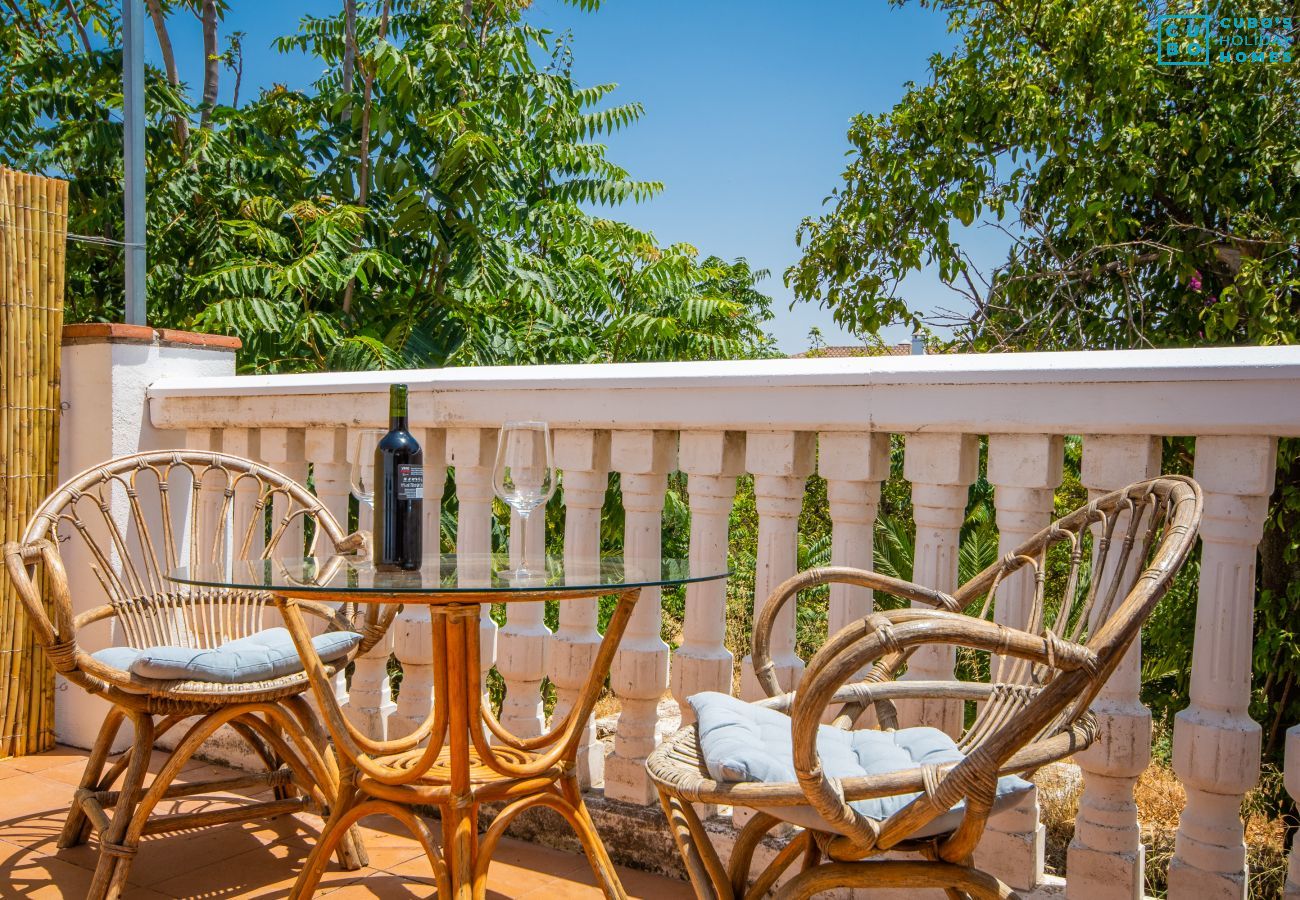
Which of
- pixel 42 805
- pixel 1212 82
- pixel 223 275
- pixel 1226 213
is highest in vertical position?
pixel 1212 82

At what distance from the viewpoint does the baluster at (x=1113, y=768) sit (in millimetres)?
1886

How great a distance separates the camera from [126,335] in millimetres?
3273

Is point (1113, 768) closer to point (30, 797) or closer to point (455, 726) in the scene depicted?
point (455, 726)

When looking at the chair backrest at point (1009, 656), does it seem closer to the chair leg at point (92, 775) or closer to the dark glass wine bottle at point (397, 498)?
the dark glass wine bottle at point (397, 498)

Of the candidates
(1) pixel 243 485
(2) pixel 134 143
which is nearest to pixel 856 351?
(2) pixel 134 143

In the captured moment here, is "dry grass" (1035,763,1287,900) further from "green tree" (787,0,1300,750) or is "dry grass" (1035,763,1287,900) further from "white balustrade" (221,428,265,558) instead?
"white balustrade" (221,428,265,558)

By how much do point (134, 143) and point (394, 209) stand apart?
9.07 feet

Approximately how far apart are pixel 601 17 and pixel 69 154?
12538 mm

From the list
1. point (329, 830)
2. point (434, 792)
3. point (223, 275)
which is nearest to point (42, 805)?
point (329, 830)

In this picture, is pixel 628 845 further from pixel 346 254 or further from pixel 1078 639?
pixel 346 254

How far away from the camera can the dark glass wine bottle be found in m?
2.04

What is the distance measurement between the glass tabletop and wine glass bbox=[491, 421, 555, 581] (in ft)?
0.40

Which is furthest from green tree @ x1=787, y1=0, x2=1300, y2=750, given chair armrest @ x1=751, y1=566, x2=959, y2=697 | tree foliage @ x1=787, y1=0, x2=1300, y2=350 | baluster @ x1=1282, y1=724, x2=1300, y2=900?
chair armrest @ x1=751, y1=566, x2=959, y2=697

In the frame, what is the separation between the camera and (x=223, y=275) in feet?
19.0
